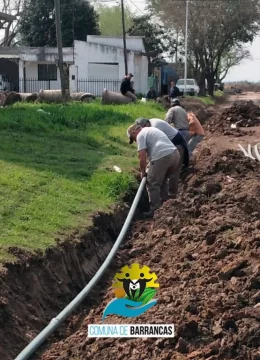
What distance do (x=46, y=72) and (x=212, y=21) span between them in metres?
13.5

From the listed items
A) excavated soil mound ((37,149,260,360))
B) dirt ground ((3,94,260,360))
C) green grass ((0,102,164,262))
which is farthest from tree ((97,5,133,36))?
excavated soil mound ((37,149,260,360))

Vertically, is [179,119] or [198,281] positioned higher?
[179,119]

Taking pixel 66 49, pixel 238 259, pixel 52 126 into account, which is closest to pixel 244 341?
pixel 238 259

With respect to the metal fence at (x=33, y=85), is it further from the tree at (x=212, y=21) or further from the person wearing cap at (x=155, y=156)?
the person wearing cap at (x=155, y=156)

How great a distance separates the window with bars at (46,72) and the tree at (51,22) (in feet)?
23.1

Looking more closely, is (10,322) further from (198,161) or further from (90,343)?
(198,161)

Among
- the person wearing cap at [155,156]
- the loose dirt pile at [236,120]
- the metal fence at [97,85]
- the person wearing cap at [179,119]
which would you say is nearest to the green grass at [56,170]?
the person wearing cap at [155,156]

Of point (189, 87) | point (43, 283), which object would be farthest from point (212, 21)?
point (43, 283)

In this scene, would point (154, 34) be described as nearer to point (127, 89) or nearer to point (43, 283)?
point (127, 89)

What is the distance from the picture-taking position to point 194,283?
7031mm

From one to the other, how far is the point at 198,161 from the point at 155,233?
6.08m

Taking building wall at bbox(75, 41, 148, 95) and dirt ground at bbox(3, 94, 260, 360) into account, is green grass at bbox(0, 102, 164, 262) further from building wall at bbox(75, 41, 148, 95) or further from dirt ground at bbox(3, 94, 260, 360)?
building wall at bbox(75, 41, 148, 95)

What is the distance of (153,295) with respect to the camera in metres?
6.61

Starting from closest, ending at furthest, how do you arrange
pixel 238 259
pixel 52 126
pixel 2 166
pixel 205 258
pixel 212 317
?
1. pixel 212 317
2. pixel 238 259
3. pixel 205 258
4. pixel 2 166
5. pixel 52 126
